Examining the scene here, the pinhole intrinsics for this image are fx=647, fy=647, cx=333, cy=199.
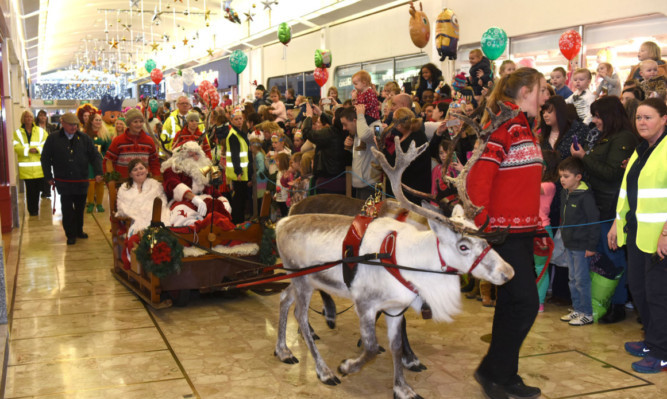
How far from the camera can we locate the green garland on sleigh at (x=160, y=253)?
5746mm

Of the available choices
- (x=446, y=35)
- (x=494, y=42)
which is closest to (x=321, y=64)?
(x=446, y=35)

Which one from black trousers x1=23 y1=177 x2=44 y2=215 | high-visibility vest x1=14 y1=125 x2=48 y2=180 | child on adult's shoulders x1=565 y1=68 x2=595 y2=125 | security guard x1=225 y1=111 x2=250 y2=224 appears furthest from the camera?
black trousers x1=23 y1=177 x2=44 y2=215

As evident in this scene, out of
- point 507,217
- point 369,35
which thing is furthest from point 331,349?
point 369,35

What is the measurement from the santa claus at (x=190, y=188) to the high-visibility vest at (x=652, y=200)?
3.80 metres

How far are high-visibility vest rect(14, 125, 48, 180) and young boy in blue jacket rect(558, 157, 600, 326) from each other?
30.1ft

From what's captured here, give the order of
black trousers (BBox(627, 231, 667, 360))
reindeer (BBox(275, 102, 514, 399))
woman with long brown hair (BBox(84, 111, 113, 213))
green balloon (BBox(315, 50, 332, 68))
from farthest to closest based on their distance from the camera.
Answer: green balloon (BBox(315, 50, 332, 68)) < woman with long brown hair (BBox(84, 111, 113, 213)) < black trousers (BBox(627, 231, 667, 360)) < reindeer (BBox(275, 102, 514, 399))

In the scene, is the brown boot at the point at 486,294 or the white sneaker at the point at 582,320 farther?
the brown boot at the point at 486,294

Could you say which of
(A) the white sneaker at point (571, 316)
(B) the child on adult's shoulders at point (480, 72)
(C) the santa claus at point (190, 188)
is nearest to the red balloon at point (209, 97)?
(C) the santa claus at point (190, 188)

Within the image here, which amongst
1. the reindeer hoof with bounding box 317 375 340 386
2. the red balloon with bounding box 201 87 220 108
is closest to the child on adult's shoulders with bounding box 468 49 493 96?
the red balloon with bounding box 201 87 220 108

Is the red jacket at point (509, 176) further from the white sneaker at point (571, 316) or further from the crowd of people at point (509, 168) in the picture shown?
the white sneaker at point (571, 316)

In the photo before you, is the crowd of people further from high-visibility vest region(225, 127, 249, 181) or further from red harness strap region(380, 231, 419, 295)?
red harness strap region(380, 231, 419, 295)

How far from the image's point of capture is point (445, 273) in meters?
3.81

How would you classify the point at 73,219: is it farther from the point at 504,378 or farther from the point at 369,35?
the point at 369,35

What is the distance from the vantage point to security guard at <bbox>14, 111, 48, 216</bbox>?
37.9 ft
